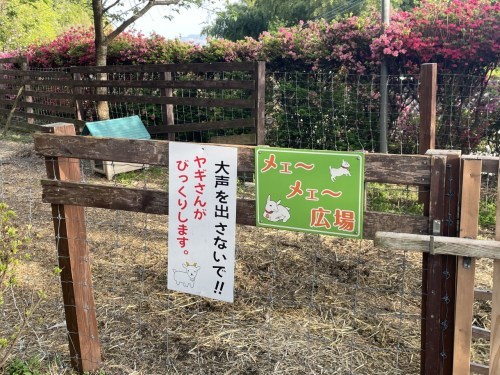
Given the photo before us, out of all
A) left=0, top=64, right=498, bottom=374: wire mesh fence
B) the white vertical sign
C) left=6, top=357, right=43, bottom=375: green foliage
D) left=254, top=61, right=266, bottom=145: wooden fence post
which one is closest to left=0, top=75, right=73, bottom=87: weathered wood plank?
left=0, top=64, right=498, bottom=374: wire mesh fence

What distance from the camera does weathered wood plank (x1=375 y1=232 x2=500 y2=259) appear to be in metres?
1.88

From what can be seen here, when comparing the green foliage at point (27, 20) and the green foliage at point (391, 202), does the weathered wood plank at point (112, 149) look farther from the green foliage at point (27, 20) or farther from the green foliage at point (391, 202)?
the green foliage at point (27, 20)

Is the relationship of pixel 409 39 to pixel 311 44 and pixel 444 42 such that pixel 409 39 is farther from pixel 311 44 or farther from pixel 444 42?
pixel 311 44

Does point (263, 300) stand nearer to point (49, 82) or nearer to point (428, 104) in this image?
point (428, 104)

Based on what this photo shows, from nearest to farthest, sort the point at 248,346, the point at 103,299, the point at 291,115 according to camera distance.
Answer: the point at 248,346
the point at 103,299
the point at 291,115

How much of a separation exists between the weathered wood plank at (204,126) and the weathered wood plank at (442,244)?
16.1 feet

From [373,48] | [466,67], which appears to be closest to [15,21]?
[373,48]

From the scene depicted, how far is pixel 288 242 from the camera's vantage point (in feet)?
15.7

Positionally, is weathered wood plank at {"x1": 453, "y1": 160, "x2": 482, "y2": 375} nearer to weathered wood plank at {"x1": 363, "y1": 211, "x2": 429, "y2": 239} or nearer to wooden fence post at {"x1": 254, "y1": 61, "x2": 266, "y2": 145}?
weathered wood plank at {"x1": 363, "y1": 211, "x2": 429, "y2": 239}

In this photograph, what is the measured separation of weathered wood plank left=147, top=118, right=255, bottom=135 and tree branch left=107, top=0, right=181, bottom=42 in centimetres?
242

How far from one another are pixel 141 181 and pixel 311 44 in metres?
3.10

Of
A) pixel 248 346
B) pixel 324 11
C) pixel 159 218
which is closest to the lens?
pixel 248 346

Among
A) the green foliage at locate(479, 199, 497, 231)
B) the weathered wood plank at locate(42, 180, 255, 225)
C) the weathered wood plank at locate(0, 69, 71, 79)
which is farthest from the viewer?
the weathered wood plank at locate(0, 69, 71, 79)

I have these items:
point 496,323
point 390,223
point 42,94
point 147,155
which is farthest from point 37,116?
point 496,323
